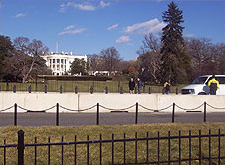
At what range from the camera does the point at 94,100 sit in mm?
15688

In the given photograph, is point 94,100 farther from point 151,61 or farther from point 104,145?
point 151,61

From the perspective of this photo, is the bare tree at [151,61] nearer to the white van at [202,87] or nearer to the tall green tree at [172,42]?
the tall green tree at [172,42]

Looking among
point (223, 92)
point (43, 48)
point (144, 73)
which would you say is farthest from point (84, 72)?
point (223, 92)

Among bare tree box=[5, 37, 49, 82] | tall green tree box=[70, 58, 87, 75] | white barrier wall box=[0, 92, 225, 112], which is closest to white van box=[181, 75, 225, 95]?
white barrier wall box=[0, 92, 225, 112]

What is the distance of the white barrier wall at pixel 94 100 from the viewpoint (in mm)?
15359

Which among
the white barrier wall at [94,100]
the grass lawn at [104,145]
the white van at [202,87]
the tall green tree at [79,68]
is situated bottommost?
the grass lawn at [104,145]

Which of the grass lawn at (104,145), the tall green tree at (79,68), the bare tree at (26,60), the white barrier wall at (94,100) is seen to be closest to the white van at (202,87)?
the white barrier wall at (94,100)

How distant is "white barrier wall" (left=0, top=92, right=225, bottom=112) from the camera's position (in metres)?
15.4

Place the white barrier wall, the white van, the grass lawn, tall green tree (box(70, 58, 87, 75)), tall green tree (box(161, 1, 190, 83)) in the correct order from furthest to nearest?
tall green tree (box(70, 58, 87, 75)) → tall green tree (box(161, 1, 190, 83)) → the white van → the white barrier wall → the grass lawn

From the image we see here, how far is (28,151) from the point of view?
23.5 feet

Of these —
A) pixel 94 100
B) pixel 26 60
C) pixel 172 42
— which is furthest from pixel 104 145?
pixel 172 42

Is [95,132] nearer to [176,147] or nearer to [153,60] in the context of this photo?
[176,147]

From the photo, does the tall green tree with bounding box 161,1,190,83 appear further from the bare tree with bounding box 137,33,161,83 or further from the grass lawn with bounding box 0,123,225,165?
the grass lawn with bounding box 0,123,225,165

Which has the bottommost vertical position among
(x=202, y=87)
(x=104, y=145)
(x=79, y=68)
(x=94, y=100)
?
(x=104, y=145)
